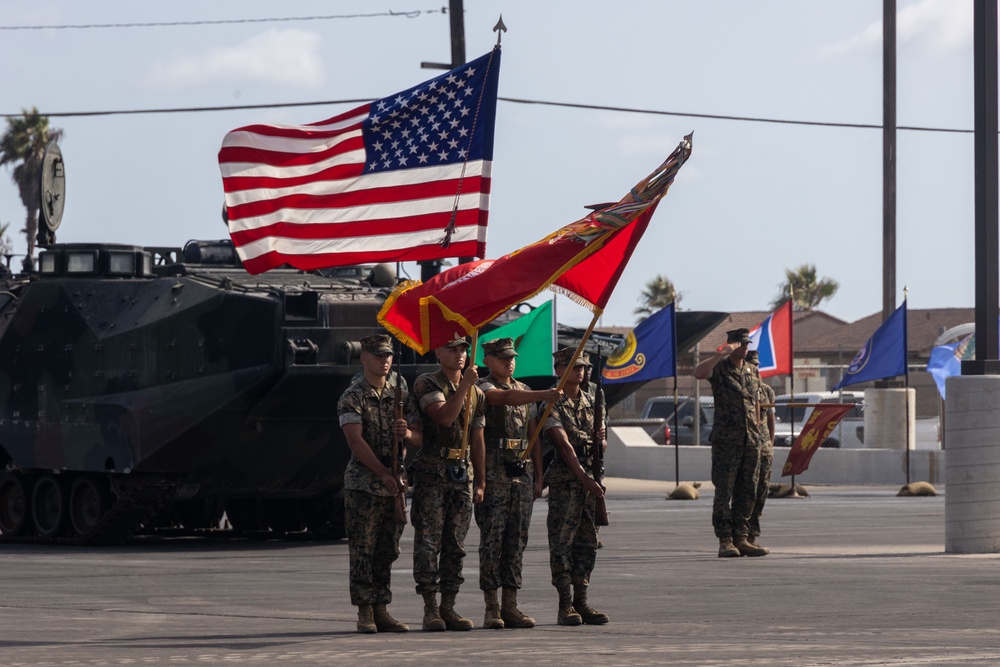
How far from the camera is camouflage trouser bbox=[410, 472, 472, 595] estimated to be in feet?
34.8

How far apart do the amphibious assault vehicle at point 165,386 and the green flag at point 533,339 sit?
11.8 ft

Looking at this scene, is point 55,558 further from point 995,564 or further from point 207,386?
point 995,564

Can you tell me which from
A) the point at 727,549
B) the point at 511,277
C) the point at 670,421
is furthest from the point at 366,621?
the point at 670,421

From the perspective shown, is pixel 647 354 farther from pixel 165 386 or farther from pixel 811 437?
pixel 165 386

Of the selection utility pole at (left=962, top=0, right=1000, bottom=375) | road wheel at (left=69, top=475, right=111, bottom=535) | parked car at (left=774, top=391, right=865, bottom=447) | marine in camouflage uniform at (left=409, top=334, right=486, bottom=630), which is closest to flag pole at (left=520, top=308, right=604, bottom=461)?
marine in camouflage uniform at (left=409, top=334, right=486, bottom=630)

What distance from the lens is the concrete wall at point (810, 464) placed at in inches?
1147

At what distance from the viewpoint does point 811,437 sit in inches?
859

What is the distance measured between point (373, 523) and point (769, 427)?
253 inches

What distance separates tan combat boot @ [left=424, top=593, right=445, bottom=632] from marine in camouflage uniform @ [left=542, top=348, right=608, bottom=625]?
718 millimetres

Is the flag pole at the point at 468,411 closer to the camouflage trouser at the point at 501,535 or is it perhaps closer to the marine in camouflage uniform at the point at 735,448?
the camouflage trouser at the point at 501,535

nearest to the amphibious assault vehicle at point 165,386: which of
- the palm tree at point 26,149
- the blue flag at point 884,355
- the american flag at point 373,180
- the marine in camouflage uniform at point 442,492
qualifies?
the american flag at point 373,180

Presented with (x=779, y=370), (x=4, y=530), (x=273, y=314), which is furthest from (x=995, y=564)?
(x=779, y=370)

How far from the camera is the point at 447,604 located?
1070 centimetres

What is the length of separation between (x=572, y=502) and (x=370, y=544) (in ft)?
4.11
